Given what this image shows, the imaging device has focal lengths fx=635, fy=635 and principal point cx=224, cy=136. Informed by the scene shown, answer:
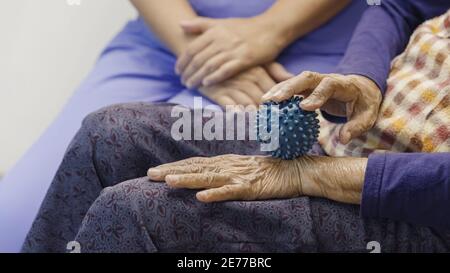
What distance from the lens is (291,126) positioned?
851 mm

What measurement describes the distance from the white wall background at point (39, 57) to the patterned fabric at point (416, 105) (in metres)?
0.81

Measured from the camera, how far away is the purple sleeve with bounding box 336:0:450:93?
3.27 ft

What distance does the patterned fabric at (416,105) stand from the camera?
2.96 ft

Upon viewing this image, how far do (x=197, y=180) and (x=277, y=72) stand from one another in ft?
1.47

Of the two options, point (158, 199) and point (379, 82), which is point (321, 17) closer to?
point (379, 82)

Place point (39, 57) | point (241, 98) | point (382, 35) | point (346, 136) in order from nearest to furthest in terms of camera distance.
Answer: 1. point (346, 136)
2. point (382, 35)
3. point (241, 98)
4. point (39, 57)

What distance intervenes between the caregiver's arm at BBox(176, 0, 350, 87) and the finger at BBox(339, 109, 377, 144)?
33cm

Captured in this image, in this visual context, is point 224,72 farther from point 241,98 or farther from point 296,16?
point 296,16

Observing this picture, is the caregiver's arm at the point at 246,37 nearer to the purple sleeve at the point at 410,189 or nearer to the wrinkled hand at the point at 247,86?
the wrinkled hand at the point at 247,86

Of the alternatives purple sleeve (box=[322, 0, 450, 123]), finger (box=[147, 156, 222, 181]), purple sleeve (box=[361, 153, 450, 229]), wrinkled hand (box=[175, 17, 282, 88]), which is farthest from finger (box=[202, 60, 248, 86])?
purple sleeve (box=[361, 153, 450, 229])

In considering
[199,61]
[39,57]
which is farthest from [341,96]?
[39,57]

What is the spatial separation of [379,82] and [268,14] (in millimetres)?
353

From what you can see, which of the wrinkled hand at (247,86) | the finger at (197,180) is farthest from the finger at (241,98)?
the finger at (197,180)
